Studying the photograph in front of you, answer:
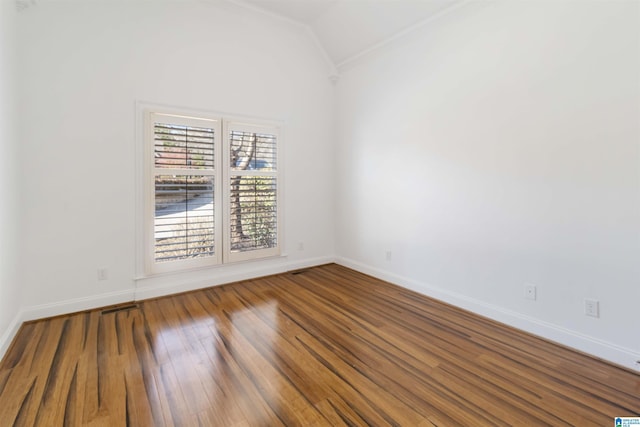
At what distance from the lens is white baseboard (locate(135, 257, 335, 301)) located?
3141mm

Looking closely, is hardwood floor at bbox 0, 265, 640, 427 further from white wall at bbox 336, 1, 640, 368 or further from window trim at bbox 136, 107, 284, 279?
window trim at bbox 136, 107, 284, 279

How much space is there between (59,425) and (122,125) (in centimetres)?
254

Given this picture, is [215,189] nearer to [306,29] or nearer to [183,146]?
[183,146]

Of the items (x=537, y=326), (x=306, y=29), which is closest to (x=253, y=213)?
(x=306, y=29)

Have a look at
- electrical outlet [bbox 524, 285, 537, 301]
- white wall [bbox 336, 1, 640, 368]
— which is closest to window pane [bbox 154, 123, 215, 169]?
white wall [bbox 336, 1, 640, 368]

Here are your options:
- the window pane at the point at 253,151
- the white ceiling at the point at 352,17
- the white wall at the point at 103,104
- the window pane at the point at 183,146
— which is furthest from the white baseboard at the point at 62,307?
the white ceiling at the point at 352,17

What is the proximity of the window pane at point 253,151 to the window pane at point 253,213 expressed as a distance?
15cm

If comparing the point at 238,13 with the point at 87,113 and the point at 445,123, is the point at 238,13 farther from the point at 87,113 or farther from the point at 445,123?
the point at 445,123

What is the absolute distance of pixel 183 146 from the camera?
327 cm

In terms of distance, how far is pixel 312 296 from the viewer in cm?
325

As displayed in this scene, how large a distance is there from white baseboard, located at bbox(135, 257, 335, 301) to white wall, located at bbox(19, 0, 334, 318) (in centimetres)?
1

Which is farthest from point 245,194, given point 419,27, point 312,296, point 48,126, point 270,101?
point 419,27

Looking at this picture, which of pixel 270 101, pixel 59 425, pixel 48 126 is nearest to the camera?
pixel 59 425

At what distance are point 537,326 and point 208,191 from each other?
11.4ft
